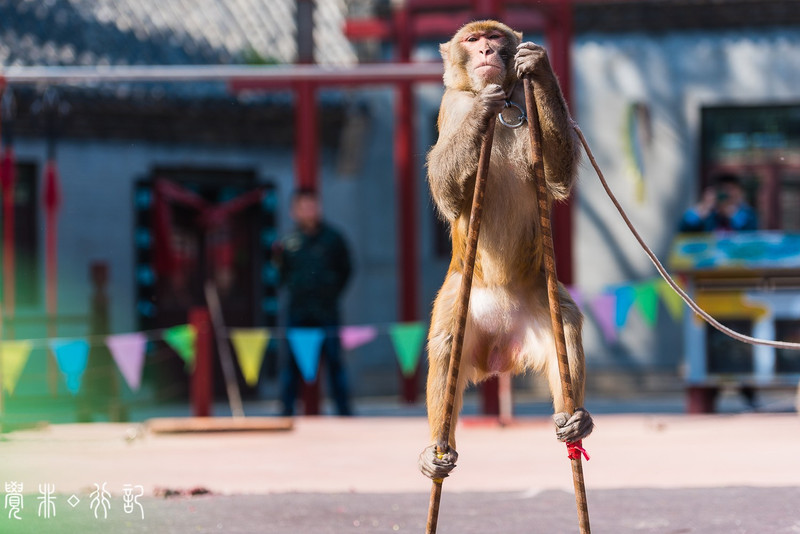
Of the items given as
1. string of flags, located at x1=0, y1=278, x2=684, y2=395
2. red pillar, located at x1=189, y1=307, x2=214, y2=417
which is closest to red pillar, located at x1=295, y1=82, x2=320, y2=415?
string of flags, located at x1=0, y1=278, x2=684, y2=395

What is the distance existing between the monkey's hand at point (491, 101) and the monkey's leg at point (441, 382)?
1.89 ft

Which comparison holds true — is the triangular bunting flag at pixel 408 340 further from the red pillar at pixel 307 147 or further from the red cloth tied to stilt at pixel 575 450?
Result: the red cloth tied to stilt at pixel 575 450

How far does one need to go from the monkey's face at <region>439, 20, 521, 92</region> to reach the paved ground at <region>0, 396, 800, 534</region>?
1.85 m

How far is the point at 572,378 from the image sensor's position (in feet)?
12.0

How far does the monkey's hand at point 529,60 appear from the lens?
353 centimetres

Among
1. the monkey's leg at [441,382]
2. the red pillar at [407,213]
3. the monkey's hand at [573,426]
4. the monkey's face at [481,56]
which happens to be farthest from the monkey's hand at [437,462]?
the red pillar at [407,213]

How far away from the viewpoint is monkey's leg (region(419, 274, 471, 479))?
3.61m

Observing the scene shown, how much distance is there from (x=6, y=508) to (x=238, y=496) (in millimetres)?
1020

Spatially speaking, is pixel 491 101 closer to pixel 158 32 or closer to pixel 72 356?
pixel 72 356

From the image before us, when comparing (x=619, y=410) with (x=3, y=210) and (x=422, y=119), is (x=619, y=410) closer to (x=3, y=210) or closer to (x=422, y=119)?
(x=422, y=119)

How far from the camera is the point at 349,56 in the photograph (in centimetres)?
1378

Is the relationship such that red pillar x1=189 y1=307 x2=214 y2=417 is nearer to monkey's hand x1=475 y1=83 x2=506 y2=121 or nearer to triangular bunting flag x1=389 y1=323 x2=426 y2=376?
triangular bunting flag x1=389 y1=323 x2=426 y2=376

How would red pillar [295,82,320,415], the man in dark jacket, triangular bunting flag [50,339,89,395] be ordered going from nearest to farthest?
1. triangular bunting flag [50,339,89,395]
2. the man in dark jacket
3. red pillar [295,82,320,415]

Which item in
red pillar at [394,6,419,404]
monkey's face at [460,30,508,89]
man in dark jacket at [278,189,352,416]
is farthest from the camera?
red pillar at [394,6,419,404]
